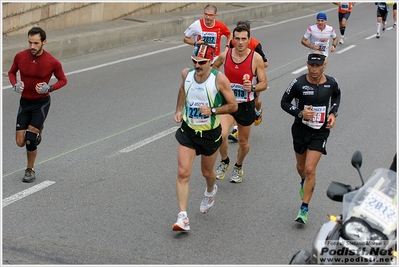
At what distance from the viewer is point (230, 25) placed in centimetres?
2561

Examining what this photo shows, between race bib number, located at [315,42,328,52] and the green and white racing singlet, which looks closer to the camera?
the green and white racing singlet

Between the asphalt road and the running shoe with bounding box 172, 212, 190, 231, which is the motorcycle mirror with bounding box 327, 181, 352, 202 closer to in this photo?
the asphalt road

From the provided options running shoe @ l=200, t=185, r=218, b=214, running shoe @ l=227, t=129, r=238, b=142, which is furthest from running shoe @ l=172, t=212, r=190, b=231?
running shoe @ l=227, t=129, r=238, b=142

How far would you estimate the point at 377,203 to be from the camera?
5.19m

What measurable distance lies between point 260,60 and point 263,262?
2.94 meters

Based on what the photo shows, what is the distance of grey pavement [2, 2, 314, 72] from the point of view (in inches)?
666

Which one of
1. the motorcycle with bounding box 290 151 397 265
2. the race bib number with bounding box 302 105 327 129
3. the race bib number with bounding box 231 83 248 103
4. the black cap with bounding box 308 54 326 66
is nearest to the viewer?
the motorcycle with bounding box 290 151 397 265

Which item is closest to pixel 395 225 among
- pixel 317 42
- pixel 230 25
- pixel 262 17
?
pixel 317 42

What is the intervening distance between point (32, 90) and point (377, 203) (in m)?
5.07

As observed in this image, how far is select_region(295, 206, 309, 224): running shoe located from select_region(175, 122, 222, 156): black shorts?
3.63 ft

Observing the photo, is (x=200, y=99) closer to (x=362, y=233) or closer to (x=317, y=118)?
(x=317, y=118)

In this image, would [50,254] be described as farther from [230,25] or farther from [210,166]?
[230,25]

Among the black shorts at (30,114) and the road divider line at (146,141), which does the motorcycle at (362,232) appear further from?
the road divider line at (146,141)

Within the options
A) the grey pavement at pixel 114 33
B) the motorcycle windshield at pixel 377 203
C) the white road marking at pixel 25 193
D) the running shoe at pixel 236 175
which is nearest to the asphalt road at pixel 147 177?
the white road marking at pixel 25 193
